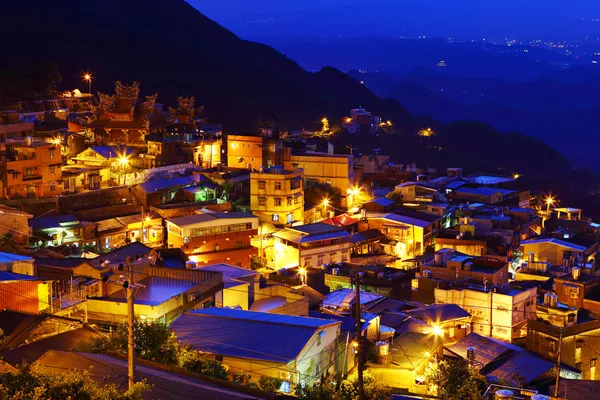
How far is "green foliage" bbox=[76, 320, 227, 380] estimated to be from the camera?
377 inches

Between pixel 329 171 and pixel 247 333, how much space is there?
1740cm

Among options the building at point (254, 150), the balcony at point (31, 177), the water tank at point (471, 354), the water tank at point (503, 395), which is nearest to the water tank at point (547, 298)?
the water tank at point (471, 354)

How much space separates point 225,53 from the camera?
74.9m

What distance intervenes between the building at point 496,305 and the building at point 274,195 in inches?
298

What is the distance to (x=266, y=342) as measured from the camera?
10.2m

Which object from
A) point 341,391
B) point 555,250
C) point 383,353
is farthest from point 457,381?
point 555,250

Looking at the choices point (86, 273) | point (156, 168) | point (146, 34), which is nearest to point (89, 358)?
point (86, 273)

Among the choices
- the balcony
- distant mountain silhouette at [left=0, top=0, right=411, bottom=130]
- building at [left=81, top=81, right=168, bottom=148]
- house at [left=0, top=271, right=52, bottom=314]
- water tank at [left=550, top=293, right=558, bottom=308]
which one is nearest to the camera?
house at [left=0, top=271, right=52, bottom=314]

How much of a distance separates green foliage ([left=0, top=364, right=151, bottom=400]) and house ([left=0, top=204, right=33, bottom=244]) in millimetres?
11422

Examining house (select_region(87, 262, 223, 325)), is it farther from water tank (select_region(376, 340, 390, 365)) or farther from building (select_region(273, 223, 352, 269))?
building (select_region(273, 223, 352, 269))

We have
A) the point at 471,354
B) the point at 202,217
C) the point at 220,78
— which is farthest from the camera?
the point at 220,78

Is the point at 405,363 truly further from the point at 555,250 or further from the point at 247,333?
the point at 555,250

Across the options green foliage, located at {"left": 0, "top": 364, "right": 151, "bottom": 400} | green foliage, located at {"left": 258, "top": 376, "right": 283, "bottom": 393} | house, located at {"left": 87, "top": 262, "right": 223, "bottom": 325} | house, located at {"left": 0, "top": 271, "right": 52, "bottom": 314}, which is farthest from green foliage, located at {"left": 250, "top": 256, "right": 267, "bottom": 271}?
green foliage, located at {"left": 0, "top": 364, "right": 151, "bottom": 400}

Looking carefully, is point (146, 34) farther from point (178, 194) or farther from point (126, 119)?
point (178, 194)
